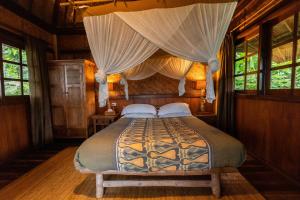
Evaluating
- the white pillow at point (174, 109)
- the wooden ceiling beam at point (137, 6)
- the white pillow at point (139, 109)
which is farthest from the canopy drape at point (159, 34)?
the white pillow at point (139, 109)

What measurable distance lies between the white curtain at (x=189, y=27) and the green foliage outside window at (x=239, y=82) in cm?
165

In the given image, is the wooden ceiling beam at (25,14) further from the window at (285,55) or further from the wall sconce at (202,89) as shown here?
the window at (285,55)

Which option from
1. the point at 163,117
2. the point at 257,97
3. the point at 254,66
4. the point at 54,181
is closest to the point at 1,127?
the point at 54,181

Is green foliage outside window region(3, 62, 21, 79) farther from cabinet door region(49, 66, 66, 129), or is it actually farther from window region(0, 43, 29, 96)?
cabinet door region(49, 66, 66, 129)

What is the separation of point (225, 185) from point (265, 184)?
1.58 feet

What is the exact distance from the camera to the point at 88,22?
2.28 metres

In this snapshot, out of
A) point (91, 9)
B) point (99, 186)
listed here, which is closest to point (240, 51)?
point (91, 9)

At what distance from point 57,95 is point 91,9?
2428 millimetres

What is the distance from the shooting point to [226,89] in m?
3.55

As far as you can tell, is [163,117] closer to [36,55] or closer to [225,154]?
[225,154]

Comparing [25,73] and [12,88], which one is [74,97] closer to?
[25,73]

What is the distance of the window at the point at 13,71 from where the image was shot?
9.92ft

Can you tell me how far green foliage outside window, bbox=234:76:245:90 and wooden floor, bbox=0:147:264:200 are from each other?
73.6 inches

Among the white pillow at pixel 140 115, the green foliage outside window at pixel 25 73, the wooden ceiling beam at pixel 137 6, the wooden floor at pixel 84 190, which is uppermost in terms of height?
the wooden ceiling beam at pixel 137 6
